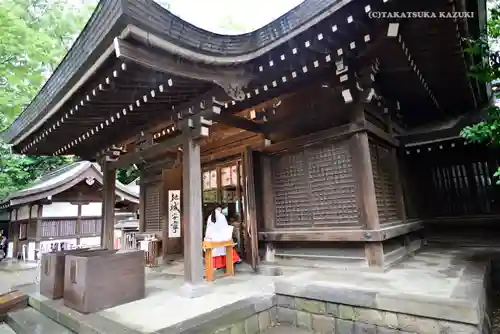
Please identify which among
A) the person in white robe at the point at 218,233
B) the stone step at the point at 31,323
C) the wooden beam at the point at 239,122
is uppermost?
the wooden beam at the point at 239,122

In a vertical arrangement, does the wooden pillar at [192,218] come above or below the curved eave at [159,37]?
below

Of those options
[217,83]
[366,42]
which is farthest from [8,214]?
[366,42]

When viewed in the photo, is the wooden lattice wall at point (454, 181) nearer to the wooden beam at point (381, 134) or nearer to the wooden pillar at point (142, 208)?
the wooden beam at point (381, 134)

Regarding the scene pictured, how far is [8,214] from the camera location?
15.4 metres

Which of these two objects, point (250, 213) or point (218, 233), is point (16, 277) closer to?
point (218, 233)

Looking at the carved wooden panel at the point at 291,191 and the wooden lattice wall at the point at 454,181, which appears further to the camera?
the wooden lattice wall at the point at 454,181

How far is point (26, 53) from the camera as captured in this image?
13.2 meters

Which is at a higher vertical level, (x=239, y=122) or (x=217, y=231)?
(x=239, y=122)

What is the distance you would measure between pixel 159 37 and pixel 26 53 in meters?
13.8

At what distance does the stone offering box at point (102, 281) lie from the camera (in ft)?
12.4

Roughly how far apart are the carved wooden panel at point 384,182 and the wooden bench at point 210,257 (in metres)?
2.60

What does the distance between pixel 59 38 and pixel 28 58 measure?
4.06 metres

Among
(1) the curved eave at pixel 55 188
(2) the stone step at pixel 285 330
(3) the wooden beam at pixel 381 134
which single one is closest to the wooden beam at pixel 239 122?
(3) the wooden beam at pixel 381 134

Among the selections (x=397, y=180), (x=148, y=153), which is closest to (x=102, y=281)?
(x=148, y=153)
